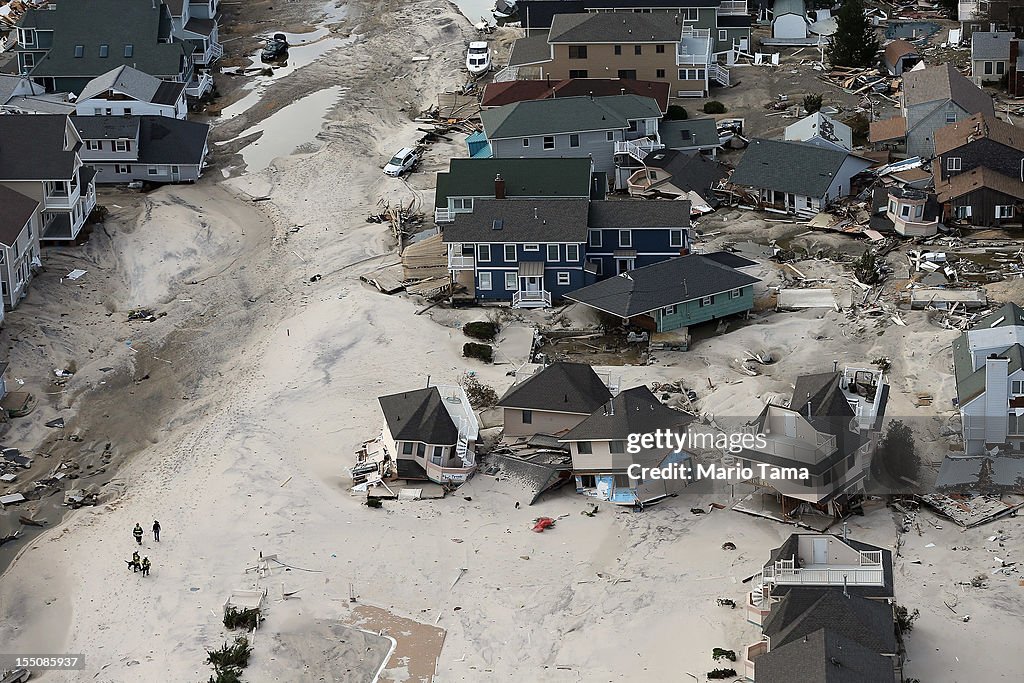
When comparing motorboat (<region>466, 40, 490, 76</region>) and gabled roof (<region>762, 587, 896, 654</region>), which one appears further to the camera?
motorboat (<region>466, 40, 490, 76</region>)

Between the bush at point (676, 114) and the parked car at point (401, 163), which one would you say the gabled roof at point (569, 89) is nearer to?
the bush at point (676, 114)

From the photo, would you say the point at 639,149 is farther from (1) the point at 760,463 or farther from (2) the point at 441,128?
(1) the point at 760,463

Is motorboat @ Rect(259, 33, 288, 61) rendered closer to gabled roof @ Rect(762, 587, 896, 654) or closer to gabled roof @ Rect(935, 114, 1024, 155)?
gabled roof @ Rect(935, 114, 1024, 155)

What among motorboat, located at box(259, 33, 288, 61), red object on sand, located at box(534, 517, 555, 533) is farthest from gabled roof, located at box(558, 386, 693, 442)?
motorboat, located at box(259, 33, 288, 61)

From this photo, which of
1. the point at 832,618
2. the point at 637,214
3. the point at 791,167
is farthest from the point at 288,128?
the point at 832,618

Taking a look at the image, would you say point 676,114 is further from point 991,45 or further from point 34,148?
point 34,148

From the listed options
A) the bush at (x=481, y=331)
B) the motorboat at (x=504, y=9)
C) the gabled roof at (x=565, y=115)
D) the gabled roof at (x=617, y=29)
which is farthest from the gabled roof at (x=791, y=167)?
the motorboat at (x=504, y=9)
